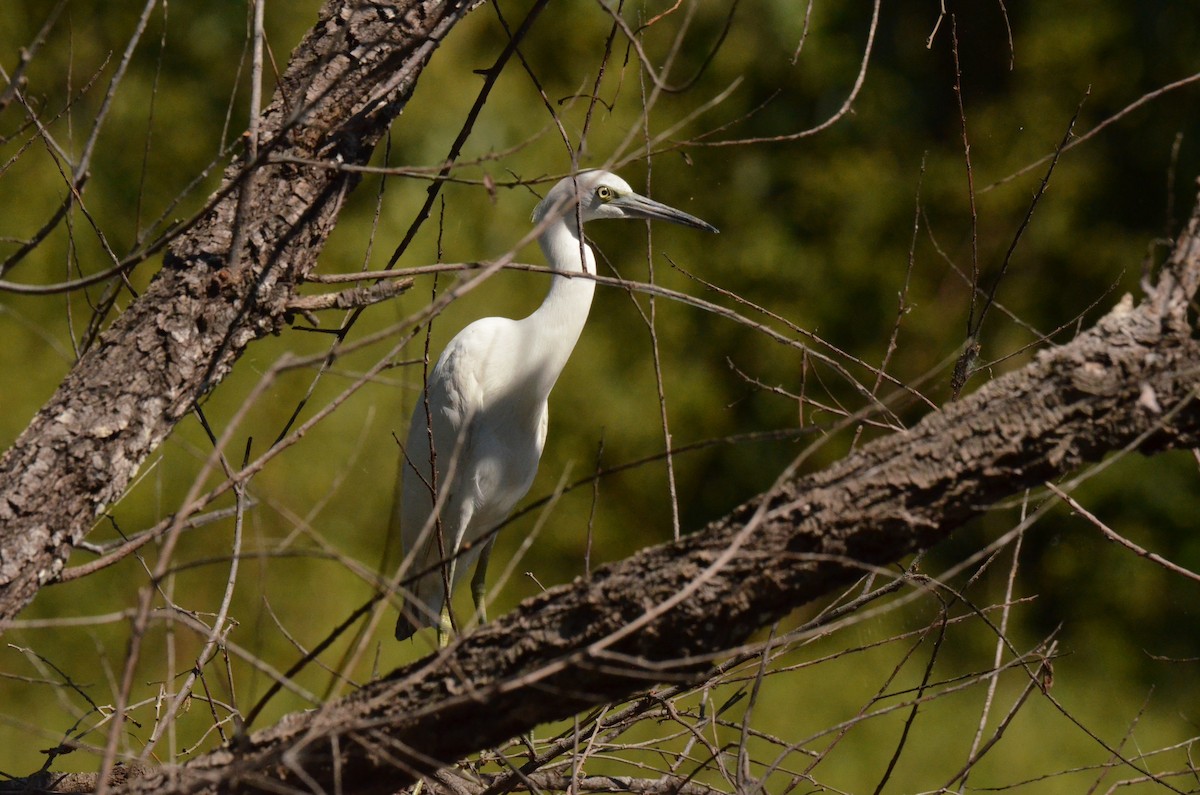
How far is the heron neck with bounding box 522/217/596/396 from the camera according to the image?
1.96 m

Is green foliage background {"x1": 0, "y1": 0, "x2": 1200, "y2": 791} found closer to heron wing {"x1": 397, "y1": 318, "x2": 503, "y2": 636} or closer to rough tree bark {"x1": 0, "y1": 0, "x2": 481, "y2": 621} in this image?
heron wing {"x1": 397, "y1": 318, "x2": 503, "y2": 636}

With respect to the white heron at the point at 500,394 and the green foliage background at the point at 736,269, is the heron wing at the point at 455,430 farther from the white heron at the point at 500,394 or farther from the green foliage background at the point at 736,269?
the green foliage background at the point at 736,269

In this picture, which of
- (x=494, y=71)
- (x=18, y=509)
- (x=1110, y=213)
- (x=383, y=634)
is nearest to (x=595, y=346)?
(x=383, y=634)

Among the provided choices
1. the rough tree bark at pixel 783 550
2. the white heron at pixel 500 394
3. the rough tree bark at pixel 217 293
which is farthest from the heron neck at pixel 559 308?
the rough tree bark at pixel 783 550

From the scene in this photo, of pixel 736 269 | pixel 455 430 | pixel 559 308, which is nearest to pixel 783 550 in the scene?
pixel 559 308

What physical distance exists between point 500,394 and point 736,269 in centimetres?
167

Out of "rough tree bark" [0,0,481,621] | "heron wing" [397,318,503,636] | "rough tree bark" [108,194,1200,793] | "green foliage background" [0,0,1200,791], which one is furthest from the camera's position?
"green foliage background" [0,0,1200,791]

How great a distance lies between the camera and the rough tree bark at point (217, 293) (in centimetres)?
102

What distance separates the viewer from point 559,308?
2002 mm

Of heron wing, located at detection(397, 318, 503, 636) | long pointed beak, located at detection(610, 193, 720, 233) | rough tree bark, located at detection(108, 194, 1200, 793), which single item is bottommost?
rough tree bark, located at detection(108, 194, 1200, 793)

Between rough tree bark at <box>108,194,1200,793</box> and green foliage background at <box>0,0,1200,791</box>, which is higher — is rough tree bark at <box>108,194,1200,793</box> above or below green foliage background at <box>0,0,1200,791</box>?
below

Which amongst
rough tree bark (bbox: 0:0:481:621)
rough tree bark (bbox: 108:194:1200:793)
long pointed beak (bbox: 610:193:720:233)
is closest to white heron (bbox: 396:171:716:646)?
long pointed beak (bbox: 610:193:720:233)

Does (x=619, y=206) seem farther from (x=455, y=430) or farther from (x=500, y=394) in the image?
(x=455, y=430)

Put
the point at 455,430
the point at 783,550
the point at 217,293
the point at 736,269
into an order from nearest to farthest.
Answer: the point at 783,550, the point at 217,293, the point at 455,430, the point at 736,269
